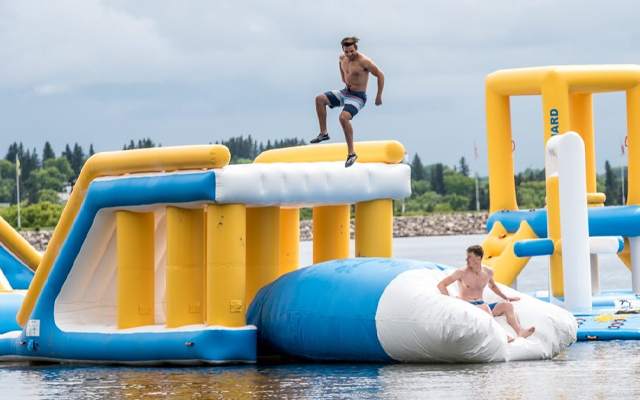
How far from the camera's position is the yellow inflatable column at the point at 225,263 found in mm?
13539

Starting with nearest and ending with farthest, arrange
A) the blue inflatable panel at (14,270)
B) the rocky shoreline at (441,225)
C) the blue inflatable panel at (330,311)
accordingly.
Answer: the blue inflatable panel at (330,311) → the blue inflatable panel at (14,270) → the rocky shoreline at (441,225)

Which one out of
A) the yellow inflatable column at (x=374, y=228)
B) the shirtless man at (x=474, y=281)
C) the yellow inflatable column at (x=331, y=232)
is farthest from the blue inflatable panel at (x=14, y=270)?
the shirtless man at (x=474, y=281)

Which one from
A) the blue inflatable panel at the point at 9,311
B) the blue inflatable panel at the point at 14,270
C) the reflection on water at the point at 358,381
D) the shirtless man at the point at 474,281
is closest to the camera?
the reflection on water at the point at 358,381

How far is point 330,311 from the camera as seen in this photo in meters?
13.2

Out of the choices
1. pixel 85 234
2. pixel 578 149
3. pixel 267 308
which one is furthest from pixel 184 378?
pixel 578 149

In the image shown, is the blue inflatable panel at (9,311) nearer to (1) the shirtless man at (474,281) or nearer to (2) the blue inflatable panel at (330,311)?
(2) the blue inflatable panel at (330,311)

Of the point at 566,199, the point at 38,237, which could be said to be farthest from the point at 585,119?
the point at 38,237

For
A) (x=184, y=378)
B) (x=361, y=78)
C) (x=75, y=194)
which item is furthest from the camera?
(x=75, y=194)

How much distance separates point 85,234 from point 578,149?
6.44m

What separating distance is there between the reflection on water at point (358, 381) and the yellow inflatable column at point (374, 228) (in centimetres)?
227

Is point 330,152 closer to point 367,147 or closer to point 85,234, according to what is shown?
point 367,147

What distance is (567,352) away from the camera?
45.1ft

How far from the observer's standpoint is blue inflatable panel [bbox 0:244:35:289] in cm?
1942

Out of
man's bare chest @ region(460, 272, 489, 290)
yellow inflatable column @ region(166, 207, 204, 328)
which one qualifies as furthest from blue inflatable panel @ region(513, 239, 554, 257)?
yellow inflatable column @ region(166, 207, 204, 328)
